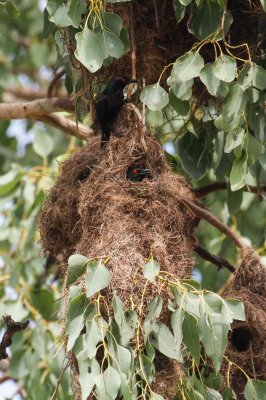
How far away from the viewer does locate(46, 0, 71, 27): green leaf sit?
4.02m

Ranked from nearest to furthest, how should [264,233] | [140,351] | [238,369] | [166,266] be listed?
[140,351]
[166,266]
[238,369]
[264,233]

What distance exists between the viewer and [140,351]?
3.52 m

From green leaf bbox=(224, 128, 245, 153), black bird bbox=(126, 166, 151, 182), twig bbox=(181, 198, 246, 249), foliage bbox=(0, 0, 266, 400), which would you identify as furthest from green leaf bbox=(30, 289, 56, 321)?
green leaf bbox=(224, 128, 245, 153)

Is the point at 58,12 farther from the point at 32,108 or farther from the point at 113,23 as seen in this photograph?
the point at 32,108

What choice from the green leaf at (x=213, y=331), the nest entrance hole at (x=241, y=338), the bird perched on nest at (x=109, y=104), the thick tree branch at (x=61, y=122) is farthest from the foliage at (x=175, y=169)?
the nest entrance hole at (x=241, y=338)

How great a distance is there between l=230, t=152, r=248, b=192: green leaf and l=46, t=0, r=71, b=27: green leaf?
80cm

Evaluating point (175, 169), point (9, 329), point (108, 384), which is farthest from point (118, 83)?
point (108, 384)

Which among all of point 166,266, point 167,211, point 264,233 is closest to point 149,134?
point 167,211

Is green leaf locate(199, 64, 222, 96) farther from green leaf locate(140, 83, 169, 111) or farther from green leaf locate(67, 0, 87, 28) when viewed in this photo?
green leaf locate(67, 0, 87, 28)

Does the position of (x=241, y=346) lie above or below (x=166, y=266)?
below

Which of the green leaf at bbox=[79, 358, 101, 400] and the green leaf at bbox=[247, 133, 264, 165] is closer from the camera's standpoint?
the green leaf at bbox=[79, 358, 101, 400]

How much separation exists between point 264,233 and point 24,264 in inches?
48.6

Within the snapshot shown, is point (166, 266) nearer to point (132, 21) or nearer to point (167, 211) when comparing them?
point (167, 211)

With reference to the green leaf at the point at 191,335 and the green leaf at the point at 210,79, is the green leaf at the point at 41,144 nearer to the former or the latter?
the green leaf at the point at 210,79
